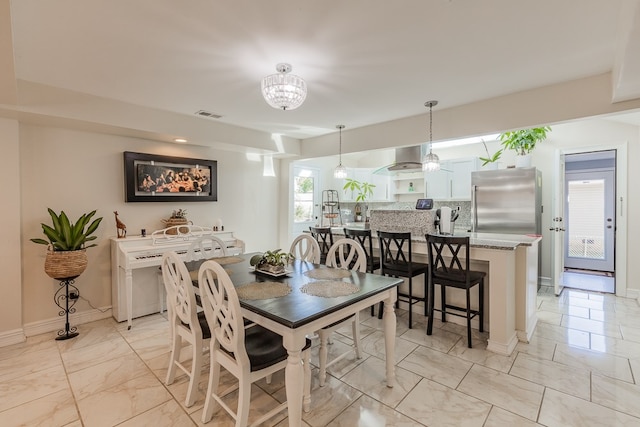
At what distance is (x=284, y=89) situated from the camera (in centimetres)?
220

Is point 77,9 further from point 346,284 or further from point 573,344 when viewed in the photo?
point 573,344

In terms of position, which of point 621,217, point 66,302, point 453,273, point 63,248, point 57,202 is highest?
point 57,202

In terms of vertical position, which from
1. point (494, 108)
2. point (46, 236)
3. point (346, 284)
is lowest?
point (346, 284)

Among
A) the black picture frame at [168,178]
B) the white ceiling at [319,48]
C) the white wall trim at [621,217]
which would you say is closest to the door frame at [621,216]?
the white wall trim at [621,217]

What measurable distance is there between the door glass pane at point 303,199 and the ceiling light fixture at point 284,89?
4067 mm

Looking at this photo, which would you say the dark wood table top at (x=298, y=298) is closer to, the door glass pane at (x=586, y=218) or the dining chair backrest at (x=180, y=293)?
the dining chair backrest at (x=180, y=293)

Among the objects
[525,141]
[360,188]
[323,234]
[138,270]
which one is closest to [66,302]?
[138,270]

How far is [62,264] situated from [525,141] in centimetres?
605

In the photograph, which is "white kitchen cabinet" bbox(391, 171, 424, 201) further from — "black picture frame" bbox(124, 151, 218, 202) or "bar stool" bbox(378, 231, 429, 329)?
"black picture frame" bbox(124, 151, 218, 202)

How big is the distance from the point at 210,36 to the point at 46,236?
283 cm

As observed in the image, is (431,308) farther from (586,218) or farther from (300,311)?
(586,218)

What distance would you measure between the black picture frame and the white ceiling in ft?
2.49

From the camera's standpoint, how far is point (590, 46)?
2.17m

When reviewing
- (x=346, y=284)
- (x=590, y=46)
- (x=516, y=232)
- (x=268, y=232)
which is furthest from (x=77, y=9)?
(x=516, y=232)
